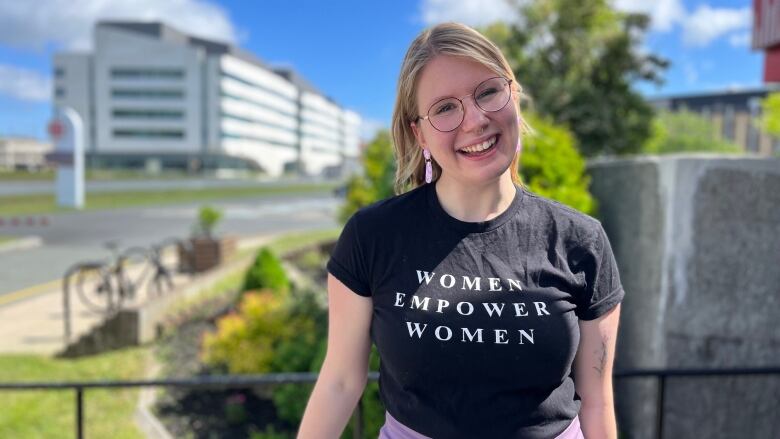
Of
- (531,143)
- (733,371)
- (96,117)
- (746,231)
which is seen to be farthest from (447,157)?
(96,117)

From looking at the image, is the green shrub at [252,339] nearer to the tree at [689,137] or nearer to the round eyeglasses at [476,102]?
the round eyeglasses at [476,102]

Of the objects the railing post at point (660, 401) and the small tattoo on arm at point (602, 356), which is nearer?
the small tattoo on arm at point (602, 356)

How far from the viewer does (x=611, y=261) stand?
4.91 ft

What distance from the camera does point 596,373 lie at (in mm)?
1527

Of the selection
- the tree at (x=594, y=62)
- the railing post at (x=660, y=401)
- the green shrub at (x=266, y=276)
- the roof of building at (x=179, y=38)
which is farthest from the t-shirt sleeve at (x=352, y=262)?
the roof of building at (x=179, y=38)

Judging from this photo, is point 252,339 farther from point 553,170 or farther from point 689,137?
point 689,137

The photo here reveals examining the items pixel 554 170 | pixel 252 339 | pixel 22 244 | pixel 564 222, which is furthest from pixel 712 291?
pixel 22 244

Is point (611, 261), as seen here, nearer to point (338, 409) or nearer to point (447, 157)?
point (447, 157)

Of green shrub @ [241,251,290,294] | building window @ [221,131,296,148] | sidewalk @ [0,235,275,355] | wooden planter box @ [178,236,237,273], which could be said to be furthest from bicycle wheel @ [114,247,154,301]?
building window @ [221,131,296,148]

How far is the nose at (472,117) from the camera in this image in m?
1.44

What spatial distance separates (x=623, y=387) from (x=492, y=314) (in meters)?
3.90

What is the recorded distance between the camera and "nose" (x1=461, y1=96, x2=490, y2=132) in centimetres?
144

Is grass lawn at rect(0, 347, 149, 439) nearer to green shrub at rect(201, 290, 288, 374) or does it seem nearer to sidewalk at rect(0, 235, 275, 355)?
sidewalk at rect(0, 235, 275, 355)

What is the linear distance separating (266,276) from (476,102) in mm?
7567
